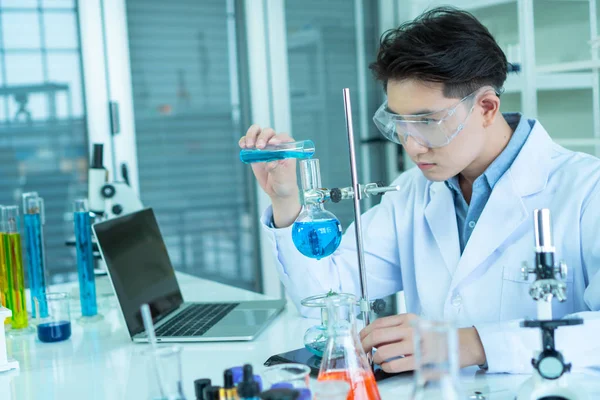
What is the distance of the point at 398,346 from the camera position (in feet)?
4.19

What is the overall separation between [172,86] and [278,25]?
0.71 metres

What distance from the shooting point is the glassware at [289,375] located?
0.95 metres

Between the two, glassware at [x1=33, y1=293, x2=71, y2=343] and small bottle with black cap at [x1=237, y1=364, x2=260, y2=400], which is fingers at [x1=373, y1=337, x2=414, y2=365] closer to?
small bottle with black cap at [x1=237, y1=364, x2=260, y2=400]

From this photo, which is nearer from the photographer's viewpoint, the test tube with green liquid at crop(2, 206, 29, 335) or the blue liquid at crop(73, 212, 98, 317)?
the test tube with green liquid at crop(2, 206, 29, 335)

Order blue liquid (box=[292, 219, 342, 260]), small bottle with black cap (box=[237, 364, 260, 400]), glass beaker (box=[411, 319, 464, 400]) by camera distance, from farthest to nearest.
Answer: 1. blue liquid (box=[292, 219, 342, 260])
2. small bottle with black cap (box=[237, 364, 260, 400])
3. glass beaker (box=[411, 319, 464, 400])

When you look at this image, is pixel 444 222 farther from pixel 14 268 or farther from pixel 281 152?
pixel 14 268

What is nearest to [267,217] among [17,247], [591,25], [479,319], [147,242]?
[147,242]

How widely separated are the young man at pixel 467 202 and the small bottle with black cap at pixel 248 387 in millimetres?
433

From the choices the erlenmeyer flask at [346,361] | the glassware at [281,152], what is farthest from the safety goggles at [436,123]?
the erlenmeyer flask at [346,361]

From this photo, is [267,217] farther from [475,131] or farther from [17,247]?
[17,247]

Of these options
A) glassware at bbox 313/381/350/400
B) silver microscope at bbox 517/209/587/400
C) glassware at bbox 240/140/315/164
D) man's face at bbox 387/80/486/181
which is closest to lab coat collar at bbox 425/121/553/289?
man's face at bbox 387/80/486/181

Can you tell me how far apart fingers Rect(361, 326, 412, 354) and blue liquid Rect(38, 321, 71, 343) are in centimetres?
93

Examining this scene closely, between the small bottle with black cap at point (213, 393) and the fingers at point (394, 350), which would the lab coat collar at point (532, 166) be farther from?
the small bottle with black cap at point (213, 393)

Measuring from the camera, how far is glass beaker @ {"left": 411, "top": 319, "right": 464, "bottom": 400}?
0.76 m
